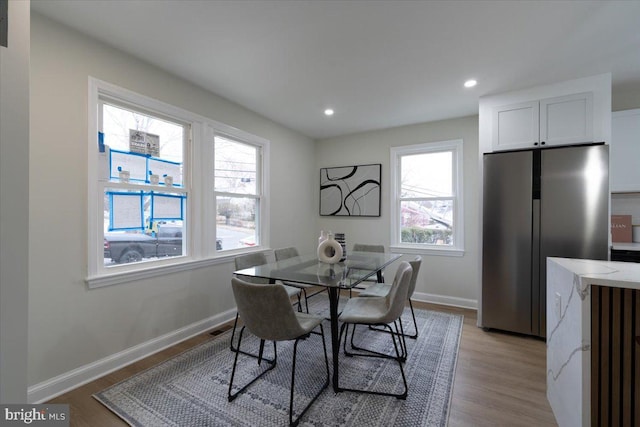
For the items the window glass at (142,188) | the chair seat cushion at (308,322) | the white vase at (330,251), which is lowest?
the chair seat cushion at (308,322)

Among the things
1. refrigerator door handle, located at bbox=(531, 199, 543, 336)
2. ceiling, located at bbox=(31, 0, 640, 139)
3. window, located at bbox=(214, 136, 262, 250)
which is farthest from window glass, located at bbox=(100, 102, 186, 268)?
refrigerator door handle, located at bbox=(531, 199, 543, 336)

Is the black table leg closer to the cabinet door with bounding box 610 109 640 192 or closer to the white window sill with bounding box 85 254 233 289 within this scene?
the white window sill with bounding box 85 254 233 289

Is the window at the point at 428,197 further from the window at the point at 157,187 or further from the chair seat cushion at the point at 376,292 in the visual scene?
the window at the point at 157,187

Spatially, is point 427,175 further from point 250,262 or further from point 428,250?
point 250,262

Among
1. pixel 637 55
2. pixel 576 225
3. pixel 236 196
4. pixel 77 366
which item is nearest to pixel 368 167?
pixel 236 196

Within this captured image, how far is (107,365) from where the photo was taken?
7.05 ft

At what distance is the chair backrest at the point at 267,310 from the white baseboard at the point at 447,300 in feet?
9.25

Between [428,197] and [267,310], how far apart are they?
10.4ft

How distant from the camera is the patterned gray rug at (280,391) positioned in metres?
1.67

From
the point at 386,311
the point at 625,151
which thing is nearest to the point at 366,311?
the point at 386,311

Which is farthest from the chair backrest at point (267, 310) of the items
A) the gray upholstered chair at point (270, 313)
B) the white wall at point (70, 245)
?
the white wall at point (70, 245)

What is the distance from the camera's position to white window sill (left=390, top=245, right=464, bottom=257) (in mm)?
3770

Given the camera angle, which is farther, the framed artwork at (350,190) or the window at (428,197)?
the framed artwork at (350,190)

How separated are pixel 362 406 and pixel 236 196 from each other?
2546 millimetres
